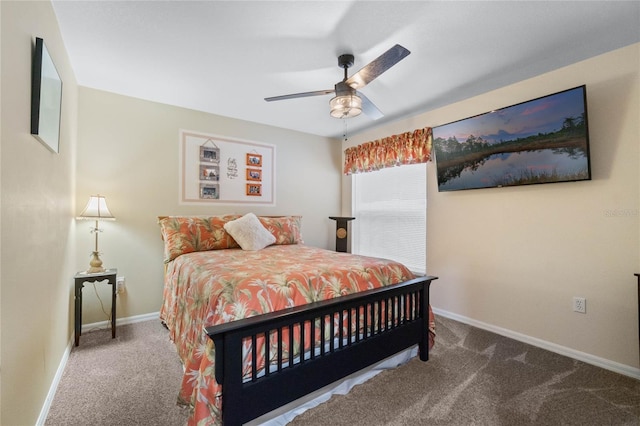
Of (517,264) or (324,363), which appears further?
(517,264)

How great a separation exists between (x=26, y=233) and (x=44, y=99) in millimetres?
708

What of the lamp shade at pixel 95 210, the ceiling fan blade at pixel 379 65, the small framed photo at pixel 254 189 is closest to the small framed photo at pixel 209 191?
the small framed photo at pixel 254 189

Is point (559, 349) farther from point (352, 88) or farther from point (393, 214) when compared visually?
point (352, 88)

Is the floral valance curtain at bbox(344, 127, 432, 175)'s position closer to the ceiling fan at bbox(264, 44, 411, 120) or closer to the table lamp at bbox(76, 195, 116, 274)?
the ceiling fan at bbox(264, 44, 411, 120)

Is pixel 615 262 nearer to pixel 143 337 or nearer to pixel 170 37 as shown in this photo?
pixel 170 37

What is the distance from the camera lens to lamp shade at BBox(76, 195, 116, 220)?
2.49m

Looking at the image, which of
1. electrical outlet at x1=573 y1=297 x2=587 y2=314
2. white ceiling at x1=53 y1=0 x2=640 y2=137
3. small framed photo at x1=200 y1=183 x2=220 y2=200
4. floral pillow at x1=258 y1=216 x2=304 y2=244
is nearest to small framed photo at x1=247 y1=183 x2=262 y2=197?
small framed photo at x1=200 y1=183 x2=220 y2=200

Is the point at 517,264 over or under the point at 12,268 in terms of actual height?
under

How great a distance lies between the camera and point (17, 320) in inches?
45.5

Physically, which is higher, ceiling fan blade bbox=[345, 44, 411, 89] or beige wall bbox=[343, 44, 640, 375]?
ceiling fan blade bbox=[345, 44, 411, 89]

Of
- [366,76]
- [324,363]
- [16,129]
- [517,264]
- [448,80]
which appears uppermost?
[448,80]

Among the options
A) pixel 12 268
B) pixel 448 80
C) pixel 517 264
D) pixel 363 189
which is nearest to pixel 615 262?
pixel 517 264

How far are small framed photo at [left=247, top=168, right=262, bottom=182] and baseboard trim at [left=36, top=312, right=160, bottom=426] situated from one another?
1.92m

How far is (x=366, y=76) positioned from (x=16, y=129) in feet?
6.08
